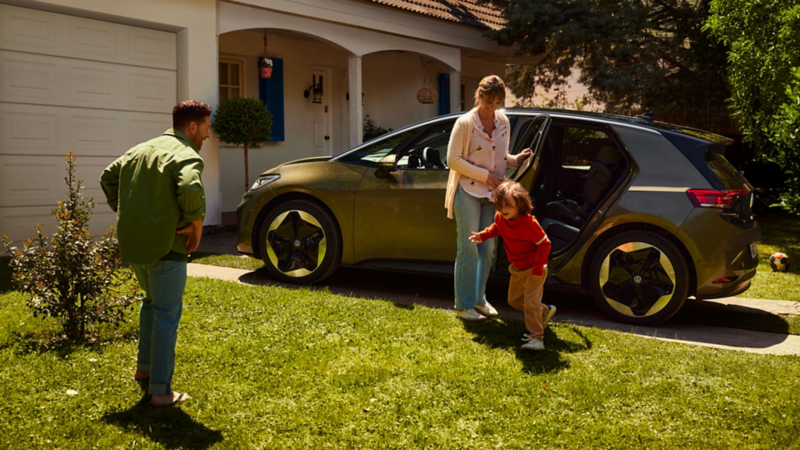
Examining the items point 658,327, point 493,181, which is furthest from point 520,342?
point 658,327

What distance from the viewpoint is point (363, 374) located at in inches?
169

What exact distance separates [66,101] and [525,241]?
652 centimetres

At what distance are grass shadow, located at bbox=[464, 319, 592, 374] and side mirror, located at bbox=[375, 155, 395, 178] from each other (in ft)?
5.59

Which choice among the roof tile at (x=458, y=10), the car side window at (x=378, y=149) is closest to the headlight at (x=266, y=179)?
the car side window at (x=378, y=149)

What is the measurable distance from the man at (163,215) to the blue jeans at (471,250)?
7.00 feet

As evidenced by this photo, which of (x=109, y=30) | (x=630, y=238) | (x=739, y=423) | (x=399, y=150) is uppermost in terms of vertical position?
(x=109, y=30)

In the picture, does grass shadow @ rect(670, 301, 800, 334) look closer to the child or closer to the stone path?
the stone path

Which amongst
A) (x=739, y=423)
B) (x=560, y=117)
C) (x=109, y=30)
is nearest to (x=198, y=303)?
(x=560, y=117)

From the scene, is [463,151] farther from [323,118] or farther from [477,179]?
[323,118]

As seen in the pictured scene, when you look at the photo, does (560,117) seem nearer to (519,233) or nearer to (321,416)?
(519,233)

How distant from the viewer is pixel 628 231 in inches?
223

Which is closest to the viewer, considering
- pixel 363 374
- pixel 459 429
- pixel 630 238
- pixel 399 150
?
pixel 459 429

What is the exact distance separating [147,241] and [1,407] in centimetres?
115

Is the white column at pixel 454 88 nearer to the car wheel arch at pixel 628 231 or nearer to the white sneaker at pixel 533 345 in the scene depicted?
the car wheel arch at pixel 628 231
